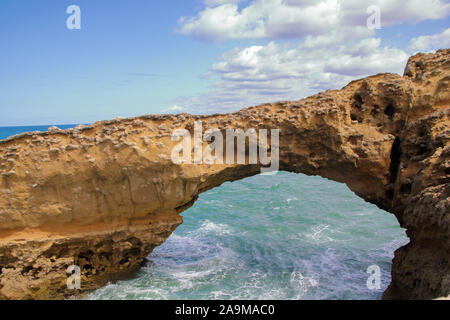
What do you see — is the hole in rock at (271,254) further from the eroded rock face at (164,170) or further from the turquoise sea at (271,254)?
the eroded rock face at (164,170)

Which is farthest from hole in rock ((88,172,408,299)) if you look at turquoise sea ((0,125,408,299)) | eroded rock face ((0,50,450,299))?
eroded rock face ((0,50,450,299))

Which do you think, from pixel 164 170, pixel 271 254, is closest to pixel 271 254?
pixel 271 254

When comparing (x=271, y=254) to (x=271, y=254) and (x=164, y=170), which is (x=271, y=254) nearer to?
(x=271, y=254)

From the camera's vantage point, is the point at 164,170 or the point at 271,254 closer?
the point at 164,170

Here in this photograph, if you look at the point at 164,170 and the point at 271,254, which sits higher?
the point at 164,170

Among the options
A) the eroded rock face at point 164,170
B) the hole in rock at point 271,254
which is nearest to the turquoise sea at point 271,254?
the hole in rock at point 271,254
